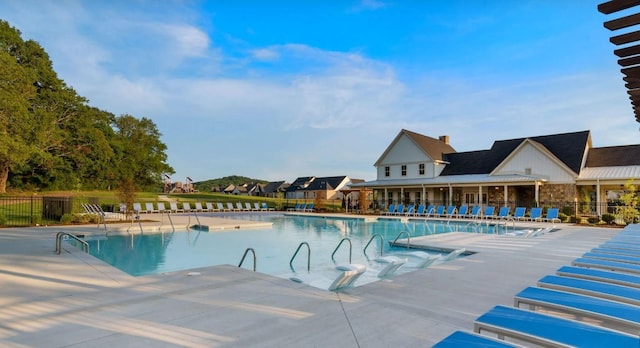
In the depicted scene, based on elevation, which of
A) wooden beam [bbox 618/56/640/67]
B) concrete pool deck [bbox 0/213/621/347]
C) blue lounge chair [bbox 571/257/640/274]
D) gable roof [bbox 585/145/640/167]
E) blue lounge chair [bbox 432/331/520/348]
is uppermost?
gable roof [bbox 585/145/640/167]

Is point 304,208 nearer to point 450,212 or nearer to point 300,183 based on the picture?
point 450,212

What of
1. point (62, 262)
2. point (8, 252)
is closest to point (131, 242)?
point (8, 252)

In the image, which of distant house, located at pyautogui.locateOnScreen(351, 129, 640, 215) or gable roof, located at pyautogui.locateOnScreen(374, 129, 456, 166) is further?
gable roof, located at pyautogui.locateOnScreen(374, 129, 456, 166)

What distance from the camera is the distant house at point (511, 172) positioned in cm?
2338

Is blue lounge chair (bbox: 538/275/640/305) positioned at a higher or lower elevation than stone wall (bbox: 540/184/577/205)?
lower

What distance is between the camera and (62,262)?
23.3ft

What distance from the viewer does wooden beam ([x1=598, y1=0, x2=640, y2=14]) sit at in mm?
2545

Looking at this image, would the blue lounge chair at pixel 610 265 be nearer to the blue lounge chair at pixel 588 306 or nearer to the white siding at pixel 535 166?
the blue lounge chair at pixel 588 306

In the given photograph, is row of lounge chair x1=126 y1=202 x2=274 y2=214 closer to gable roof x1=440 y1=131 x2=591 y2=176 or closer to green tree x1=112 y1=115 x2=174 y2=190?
gable roof x1=440 y1=131 x2=591 y2=176

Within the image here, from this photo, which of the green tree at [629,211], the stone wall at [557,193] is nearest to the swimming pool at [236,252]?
the green tree at [629,211]

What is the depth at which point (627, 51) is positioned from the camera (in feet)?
10.3

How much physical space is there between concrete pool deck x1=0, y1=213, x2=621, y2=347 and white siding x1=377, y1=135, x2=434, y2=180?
23.7 metres

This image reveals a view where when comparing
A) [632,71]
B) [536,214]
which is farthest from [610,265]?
[536,214]

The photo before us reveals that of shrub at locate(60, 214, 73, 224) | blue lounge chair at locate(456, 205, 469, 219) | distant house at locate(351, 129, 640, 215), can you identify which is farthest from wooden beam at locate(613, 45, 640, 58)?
distant house at locate(351, 129, 640, 215)
